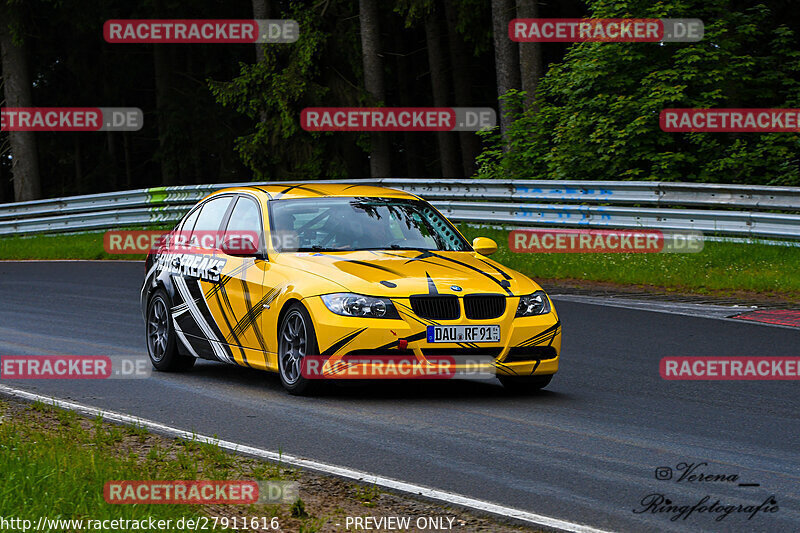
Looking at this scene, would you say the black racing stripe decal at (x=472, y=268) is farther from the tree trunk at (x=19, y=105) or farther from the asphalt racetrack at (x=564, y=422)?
the tree trunk at (x=19, y=105)

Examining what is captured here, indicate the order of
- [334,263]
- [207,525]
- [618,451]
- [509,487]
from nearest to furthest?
1. [207,525]
2. [509,487]
3. [618,451]
4. [334,263]

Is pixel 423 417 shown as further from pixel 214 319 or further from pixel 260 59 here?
pixel 260 59

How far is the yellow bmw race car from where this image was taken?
9.01 meters

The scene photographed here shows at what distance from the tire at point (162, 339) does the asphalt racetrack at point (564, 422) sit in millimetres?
172

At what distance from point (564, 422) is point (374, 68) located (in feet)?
82.1

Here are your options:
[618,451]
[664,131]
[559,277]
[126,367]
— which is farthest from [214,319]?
[664,131]

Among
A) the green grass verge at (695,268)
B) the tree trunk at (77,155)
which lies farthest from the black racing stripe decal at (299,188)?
the tree trunk at (77,155)

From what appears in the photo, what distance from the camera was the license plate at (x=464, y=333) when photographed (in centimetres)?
897

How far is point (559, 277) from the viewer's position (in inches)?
719

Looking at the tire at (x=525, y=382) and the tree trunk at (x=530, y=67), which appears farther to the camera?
the tree trunk at (x=530, y=67)

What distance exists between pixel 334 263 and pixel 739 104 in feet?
52.8

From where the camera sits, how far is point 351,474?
6.82 metres

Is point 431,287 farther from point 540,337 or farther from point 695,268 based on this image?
point 695,268

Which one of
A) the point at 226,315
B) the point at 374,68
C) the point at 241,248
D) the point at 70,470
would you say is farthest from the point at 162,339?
the point at 374,68
